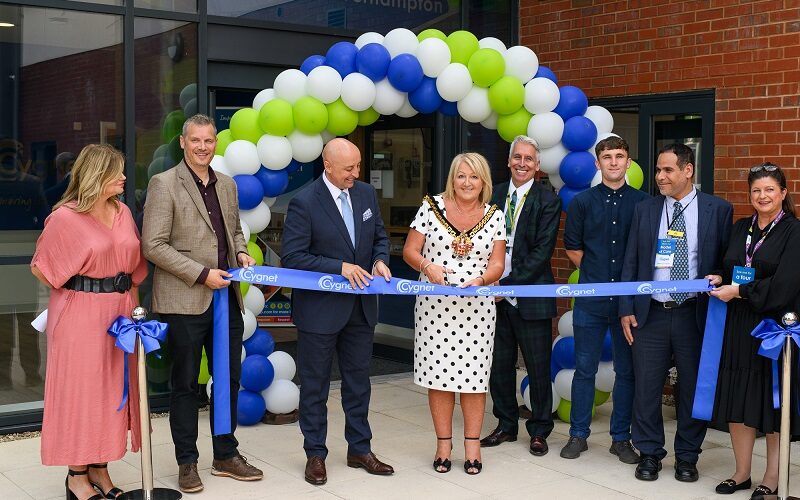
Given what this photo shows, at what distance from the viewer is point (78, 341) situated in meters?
4.67

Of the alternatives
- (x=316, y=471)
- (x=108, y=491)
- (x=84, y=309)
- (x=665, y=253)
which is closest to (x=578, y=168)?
(x=665, y=253)

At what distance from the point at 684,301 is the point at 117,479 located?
3.19 m

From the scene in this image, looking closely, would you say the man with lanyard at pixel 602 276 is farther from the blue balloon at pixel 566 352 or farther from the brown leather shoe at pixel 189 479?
the brown leather shoe at pixel 189 479

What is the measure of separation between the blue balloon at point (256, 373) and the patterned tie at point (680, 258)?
102 inches

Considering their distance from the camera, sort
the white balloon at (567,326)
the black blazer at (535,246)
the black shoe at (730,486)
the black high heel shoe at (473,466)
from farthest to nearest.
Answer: the white balloon at (567,326), the black blazer at (535,246), the black high heel shoe at (473,466), the black shoe at (730,486)

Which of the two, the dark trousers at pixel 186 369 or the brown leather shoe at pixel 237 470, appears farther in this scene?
the brown leather shoe at pixel 237 470

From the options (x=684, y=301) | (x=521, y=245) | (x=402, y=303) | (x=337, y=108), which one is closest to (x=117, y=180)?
(x=337, y=108)

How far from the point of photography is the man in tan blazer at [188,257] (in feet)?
16.4

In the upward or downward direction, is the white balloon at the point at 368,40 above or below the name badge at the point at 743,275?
above

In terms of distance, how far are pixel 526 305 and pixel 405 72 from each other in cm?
161

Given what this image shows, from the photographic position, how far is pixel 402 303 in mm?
8961

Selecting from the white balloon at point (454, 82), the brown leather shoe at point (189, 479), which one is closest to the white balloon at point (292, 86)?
the white balloon at point (454, 82)

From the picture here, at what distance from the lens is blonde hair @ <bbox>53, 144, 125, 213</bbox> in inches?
184

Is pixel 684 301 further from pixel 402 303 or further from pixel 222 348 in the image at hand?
pixel 402 303
